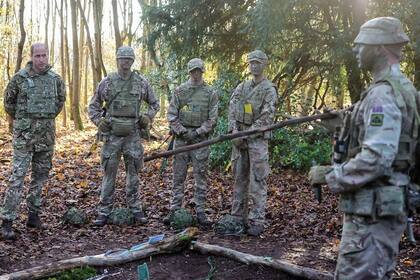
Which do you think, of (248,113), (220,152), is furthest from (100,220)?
(220,152)

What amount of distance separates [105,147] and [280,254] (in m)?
3.04

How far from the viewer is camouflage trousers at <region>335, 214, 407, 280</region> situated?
123 inches

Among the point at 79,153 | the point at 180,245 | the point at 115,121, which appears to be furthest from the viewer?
the point at 79,153

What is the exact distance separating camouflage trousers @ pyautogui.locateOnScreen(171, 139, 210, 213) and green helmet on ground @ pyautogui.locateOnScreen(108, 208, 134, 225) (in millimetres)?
658

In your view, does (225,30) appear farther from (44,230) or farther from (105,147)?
→ (44,230)

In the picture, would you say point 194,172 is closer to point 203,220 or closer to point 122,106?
point 203,220

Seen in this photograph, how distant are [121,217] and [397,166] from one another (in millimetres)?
5004

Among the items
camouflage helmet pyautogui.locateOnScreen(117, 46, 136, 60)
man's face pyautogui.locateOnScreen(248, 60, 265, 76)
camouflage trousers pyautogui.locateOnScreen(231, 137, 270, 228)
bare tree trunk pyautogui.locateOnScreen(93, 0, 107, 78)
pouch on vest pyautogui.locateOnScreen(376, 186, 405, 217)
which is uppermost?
bare tree trunk pyautogui.locateOnScreen(93, 0, 107, 78)

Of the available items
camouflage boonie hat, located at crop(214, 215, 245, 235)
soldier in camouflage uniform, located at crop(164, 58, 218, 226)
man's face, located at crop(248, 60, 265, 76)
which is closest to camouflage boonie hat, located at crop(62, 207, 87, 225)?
soldier in camouflage uniform, located at crop(164, 58, 218, 226)

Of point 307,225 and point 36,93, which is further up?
point 36,93

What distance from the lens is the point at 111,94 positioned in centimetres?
728

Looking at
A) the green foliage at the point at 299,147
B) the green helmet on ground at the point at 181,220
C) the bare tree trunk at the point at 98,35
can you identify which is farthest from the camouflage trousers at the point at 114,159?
the bare tree trunk at the point at 98,35

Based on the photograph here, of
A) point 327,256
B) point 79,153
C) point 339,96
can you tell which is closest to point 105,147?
point 327,256

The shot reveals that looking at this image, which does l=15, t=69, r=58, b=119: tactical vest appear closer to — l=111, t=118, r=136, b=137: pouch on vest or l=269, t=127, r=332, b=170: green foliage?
l=111, t=118, r=136, b=137: pouch on vest
